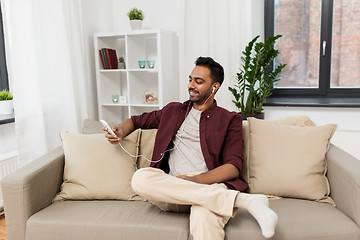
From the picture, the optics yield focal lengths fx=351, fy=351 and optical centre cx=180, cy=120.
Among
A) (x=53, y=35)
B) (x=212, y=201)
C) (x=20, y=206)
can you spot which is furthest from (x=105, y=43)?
(x=212, y=201)

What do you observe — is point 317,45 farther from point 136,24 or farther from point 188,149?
point 188,149

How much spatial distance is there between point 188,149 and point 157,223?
0.50 m

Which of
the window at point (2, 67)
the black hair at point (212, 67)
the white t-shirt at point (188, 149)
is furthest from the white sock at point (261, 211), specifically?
the window at point (2, 67)

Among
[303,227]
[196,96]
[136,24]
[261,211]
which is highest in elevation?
[136,24]

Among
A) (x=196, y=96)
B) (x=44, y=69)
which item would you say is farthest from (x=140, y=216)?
(x=44, y=69)

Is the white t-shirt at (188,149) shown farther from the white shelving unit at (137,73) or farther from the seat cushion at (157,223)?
the white shelving unit at (137,73)

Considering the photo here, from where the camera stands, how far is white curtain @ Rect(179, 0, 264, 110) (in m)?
3.01

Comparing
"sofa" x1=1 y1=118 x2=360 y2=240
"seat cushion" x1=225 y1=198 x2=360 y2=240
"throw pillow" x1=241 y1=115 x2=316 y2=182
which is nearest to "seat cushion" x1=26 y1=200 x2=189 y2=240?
"sofa" x1=1 y1=118 x2=360 y2=240

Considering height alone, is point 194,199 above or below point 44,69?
below

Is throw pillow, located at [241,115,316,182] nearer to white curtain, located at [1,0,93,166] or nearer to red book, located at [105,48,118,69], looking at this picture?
white curtain, located at [1,0,93,166]

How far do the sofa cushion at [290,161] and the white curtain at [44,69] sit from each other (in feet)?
5.07

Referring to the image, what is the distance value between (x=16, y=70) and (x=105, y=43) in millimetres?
1050

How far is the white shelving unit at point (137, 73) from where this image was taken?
3057mm

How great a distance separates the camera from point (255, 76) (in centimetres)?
282
